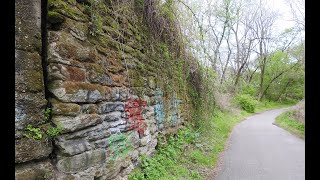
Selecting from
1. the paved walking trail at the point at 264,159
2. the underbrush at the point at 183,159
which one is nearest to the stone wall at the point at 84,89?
the underbrush at the point at 183,159

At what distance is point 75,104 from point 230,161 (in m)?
5.01

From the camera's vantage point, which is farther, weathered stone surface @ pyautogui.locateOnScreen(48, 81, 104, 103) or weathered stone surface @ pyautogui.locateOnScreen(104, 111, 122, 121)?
weathered stone surface @ pyautogui.locateOnScreen(104, 111, 122, 121)

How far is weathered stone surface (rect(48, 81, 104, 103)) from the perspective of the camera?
8.23 ft

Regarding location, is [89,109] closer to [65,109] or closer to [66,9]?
[65,109]

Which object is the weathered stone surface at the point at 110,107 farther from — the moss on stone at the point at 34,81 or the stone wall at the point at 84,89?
the moss on stone at the point at 34,81

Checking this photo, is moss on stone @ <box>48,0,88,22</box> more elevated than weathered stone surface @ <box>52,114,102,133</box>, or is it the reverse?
moss on stone @ <box>48,0,88,22</box>

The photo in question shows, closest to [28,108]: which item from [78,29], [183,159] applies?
[78,29]

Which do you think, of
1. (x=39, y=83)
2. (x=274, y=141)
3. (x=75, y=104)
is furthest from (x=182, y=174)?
(x=274, y=141)

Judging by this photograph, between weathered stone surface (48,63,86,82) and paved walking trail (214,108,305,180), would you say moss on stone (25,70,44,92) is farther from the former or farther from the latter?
paved walking trail (214,108,305,180)

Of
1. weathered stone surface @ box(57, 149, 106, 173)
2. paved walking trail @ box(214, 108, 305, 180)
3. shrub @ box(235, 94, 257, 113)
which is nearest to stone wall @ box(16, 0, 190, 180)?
weathered stone surface @ box(57, 149, 106, 173)

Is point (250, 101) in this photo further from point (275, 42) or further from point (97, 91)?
point (97, 91)

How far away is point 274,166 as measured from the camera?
600 cm

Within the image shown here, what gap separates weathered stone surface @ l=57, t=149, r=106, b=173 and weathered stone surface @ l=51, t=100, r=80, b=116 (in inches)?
18.4

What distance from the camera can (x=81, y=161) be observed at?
2.72 metres
